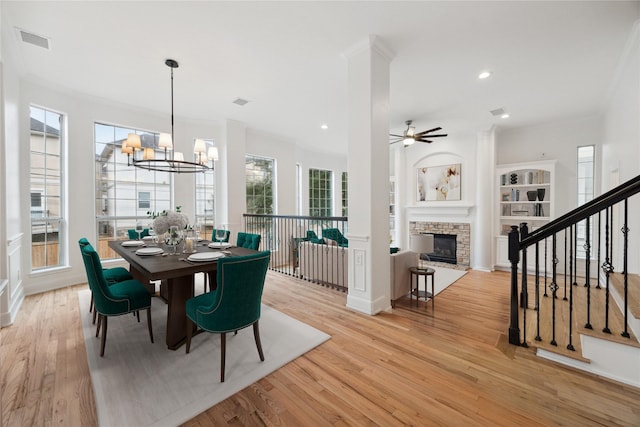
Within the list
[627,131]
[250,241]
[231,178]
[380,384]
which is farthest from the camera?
[231,178]

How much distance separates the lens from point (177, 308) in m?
2.58

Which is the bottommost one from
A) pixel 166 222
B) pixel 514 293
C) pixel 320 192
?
pixel 514 293

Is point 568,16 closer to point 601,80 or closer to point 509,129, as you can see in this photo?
point 601,80

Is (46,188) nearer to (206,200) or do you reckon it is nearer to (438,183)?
(206,200)

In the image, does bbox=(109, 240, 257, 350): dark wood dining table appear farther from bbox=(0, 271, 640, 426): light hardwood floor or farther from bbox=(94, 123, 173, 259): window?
bbox=(94, 123, 173, 259): window

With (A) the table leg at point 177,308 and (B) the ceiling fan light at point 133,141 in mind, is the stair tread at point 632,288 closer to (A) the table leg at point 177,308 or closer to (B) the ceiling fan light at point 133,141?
(A) the table leg at point 177,308

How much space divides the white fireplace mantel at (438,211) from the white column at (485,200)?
13.7 inches

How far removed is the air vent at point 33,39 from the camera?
9.79ft

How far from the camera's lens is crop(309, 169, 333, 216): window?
28.6 feet

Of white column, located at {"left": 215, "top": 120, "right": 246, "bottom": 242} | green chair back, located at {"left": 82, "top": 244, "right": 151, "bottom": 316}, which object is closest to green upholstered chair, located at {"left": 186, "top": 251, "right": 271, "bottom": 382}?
green chair back, located at {"left": 82, "top": 244, "right": 151, "bottom": 316}

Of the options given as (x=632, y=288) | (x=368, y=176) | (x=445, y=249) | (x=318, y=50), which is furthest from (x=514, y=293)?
(x=445, y=249)

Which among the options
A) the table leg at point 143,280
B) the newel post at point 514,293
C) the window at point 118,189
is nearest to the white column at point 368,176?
the newel post at point 514,293

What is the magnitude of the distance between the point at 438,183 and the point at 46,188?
7937 mm

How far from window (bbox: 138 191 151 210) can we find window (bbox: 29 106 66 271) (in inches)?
44.1
